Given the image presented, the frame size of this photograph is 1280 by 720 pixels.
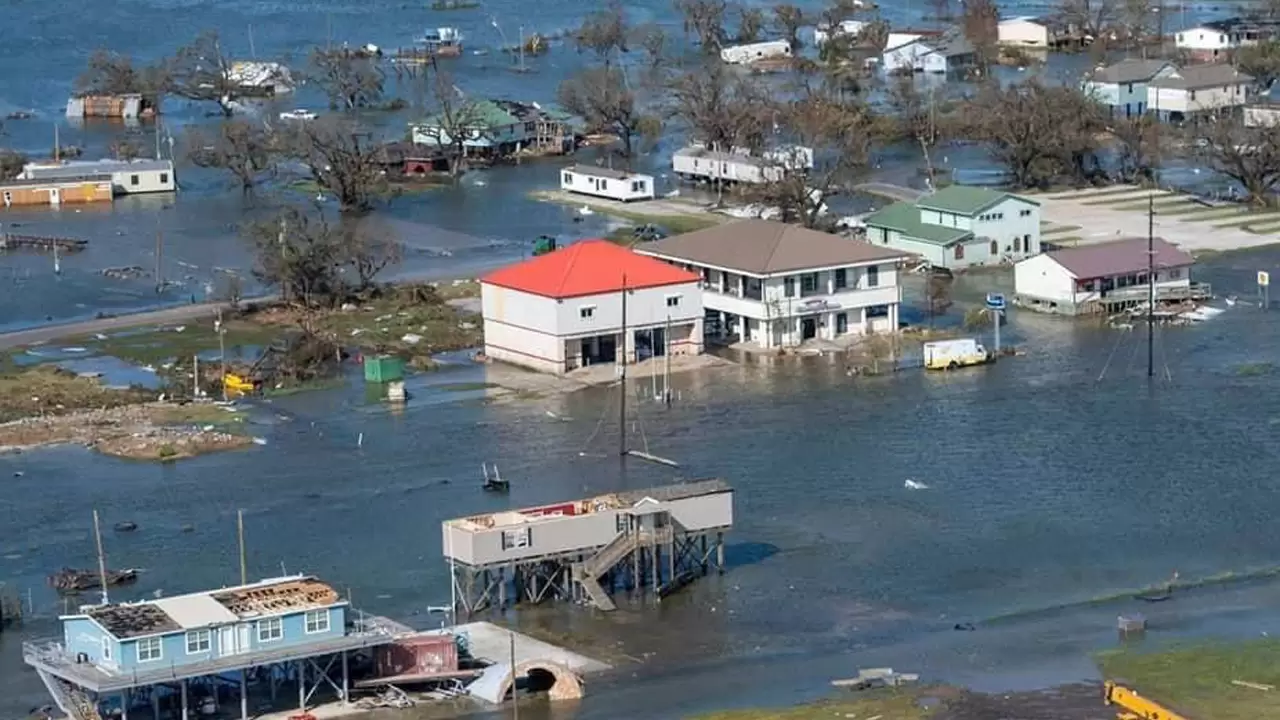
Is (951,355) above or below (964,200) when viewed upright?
below

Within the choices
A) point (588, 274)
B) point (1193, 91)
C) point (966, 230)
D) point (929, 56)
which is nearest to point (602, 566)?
point (588, 274)

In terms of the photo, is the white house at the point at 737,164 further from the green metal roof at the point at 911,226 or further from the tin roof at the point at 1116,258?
the tin roof at the point at 1116,258

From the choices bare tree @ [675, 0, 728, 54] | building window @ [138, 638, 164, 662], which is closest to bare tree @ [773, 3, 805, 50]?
bare tree @ [675, 0, 728, 54]

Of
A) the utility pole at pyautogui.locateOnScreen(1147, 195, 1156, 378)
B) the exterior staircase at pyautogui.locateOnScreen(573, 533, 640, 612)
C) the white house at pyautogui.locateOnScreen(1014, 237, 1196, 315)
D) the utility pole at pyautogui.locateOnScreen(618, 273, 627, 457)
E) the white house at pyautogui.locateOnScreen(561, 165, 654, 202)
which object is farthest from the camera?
the white house at pyautogui.locateOnScreen(561, 165, 654, 202)

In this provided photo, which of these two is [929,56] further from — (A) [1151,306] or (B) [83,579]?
(B) [83,579]

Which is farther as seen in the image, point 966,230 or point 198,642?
point 966,230

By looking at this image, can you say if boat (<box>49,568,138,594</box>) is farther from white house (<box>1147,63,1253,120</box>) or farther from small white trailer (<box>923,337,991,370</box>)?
white house (<box>1147,63,1253,120</box>)

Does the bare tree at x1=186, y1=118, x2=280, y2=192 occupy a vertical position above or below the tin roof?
above

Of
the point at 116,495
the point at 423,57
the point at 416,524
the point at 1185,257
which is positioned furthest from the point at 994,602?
the point at 423,57
